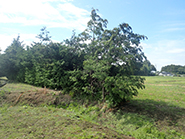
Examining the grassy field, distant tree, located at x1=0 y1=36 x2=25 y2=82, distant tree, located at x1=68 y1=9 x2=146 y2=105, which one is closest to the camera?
the grassy field

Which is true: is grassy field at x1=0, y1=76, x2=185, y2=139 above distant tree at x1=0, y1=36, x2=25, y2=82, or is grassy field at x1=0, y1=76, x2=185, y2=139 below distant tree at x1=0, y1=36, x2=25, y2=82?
below

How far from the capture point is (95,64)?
8.95m

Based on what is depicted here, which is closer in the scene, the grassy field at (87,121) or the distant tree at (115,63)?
the grassy field at (87,121)

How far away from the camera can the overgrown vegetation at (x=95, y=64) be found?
27.9ft

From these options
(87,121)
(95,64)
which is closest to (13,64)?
(95,64)

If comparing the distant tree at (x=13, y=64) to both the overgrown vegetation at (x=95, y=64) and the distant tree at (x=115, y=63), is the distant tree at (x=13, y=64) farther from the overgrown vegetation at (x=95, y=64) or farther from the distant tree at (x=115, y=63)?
the distant tree at (x=115, y=63)

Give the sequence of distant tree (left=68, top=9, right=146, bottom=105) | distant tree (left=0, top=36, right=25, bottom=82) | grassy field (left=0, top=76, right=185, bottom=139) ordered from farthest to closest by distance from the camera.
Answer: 1. distant tree (left=0, top=36, right=25, bottom=82)
2. distant tree (left=68, top=9, right=146, bottom=105)
3. grassy field (left=0, top=76, right=185, bottom=139)

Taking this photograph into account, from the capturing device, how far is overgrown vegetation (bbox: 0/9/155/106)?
8.51 metres

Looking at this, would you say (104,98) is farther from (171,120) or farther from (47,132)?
(47,132)

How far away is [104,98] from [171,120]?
398cm

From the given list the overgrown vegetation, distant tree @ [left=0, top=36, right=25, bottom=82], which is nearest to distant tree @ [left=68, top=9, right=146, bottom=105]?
the overgrown vegetation

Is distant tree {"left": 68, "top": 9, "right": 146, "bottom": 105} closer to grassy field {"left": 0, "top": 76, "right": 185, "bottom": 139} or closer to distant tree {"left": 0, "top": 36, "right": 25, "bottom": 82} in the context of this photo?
grassy field {"left": 0, "top": 76, "right": 185, "bottom": 139}

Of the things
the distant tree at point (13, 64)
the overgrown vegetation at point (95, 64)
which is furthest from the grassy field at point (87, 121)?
the distant tree at point (13, 64)

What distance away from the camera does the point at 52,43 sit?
46.8ft
